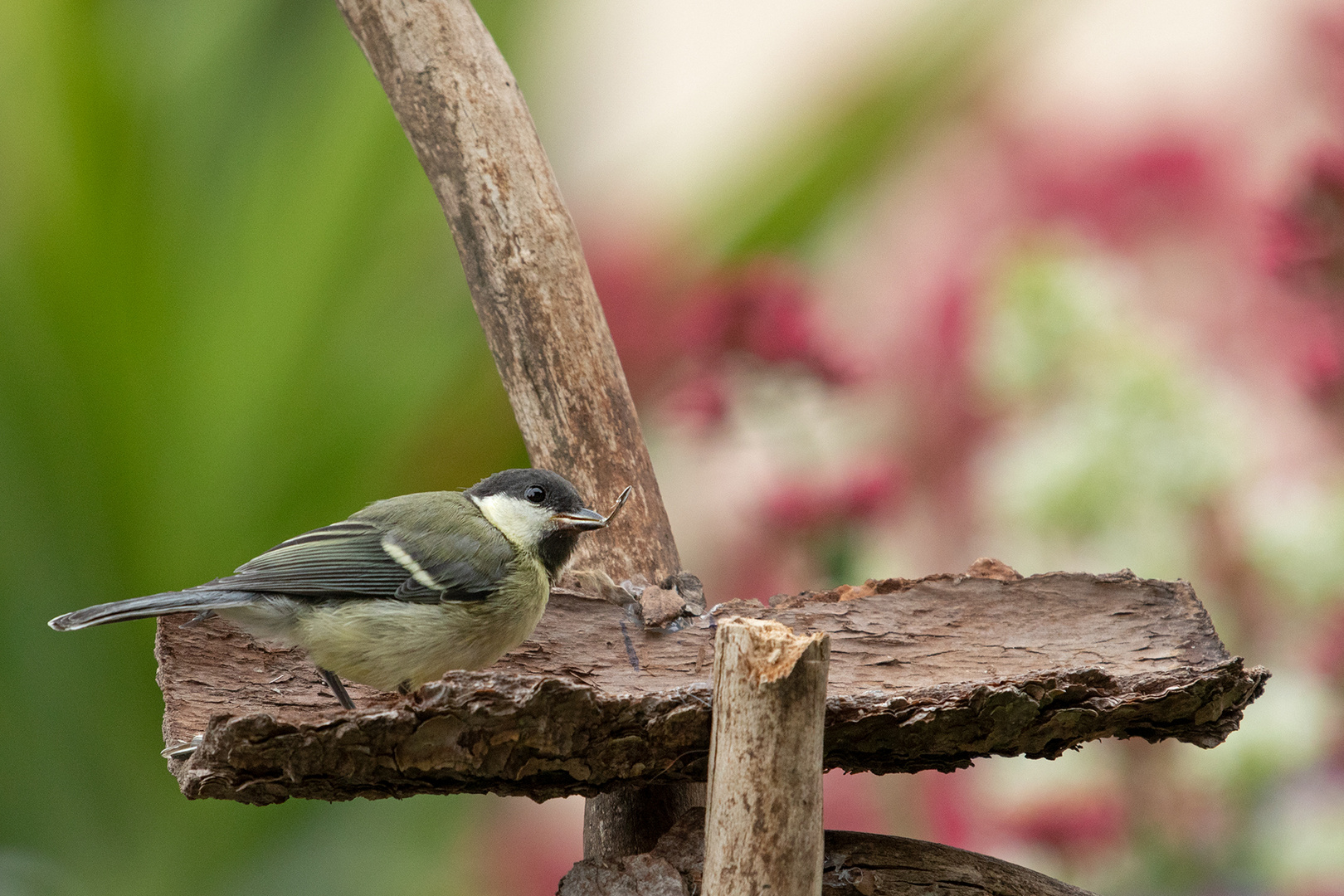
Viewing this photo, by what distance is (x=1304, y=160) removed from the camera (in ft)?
4.05

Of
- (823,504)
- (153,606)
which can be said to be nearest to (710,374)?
(823,504)

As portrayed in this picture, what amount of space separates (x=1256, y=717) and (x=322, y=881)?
4.30 feet

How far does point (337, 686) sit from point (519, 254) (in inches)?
15.6

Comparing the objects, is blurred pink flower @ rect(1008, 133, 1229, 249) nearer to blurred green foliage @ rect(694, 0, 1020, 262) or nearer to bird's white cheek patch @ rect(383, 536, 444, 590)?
blurred green foliage @ rect(694, 0, 1020, 262)

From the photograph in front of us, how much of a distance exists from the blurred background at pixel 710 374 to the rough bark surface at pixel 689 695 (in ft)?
0.89

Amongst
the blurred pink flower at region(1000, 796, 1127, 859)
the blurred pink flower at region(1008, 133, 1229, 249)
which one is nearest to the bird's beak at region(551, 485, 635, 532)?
the blurred pink flower at region(1000, 796, 1127, 859)

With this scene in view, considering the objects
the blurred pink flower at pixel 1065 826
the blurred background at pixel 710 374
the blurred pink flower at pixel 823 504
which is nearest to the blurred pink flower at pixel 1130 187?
the blurred background at pixel 710 374

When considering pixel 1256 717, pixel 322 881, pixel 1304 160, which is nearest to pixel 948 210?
pixel 1304 160

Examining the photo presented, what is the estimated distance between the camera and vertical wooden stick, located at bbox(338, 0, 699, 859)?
1064 millimetres

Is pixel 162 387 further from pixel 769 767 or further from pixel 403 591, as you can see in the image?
pixel 769 767

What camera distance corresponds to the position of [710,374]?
1287 millimetres

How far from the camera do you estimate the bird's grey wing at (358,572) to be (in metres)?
0.91

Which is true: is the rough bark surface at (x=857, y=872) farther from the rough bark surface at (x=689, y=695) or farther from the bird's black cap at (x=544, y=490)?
the bird's black cap at (x=544, y=490)

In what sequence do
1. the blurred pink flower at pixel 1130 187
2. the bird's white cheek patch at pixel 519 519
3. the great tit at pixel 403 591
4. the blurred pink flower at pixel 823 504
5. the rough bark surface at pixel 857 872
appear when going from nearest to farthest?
the rough bark surface at pixel 857 872 < the great tit at pixel 403 591 < the bird's white cheek patch at pixel 519 519 < the blurred pink flower at pixel 823 504 < the blurred pink flower at pixel 1130 187
